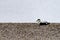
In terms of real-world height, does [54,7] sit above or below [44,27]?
above

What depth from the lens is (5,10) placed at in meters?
6.23

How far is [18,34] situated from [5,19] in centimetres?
131

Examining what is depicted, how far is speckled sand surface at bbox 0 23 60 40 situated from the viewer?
5.00 metres

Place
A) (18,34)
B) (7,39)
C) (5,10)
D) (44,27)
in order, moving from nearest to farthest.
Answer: (7,39) → (18,34) → (44,27) → (5,10)

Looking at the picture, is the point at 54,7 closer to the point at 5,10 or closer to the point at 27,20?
the point at 27,20

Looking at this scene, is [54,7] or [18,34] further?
[54,7]

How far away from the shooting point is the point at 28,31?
546 cm

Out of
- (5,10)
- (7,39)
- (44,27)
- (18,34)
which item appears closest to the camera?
(7,39)

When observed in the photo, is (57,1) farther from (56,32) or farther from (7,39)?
(7,39)

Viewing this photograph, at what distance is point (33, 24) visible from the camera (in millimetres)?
6035

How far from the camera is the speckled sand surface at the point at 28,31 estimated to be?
5.00 m

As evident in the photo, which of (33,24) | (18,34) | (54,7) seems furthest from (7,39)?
(54,7)

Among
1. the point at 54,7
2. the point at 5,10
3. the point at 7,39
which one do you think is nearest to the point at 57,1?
the point at 54,7

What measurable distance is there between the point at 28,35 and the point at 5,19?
5.03 feet
